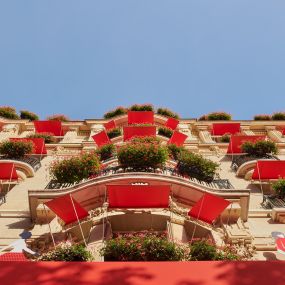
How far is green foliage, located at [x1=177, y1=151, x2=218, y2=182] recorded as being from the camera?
51.6 ft

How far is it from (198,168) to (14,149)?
8736 millimetres

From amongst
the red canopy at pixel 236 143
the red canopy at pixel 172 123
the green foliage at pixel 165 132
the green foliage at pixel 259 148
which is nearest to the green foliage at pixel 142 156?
the green foliage at pixel 259 148

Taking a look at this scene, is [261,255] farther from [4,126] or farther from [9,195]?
[4,126]

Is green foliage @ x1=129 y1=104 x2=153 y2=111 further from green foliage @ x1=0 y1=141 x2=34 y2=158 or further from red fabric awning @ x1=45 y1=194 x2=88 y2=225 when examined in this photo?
red fabric awning @ x1=45 y1=194 x2=88 y2=225

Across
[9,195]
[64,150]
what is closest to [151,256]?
[9,195]

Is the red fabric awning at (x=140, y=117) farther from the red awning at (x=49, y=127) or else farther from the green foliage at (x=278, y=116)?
the green foliage at (x=278, y=116)

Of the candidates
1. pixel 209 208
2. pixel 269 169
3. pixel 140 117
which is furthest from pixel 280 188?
pixel 140 117

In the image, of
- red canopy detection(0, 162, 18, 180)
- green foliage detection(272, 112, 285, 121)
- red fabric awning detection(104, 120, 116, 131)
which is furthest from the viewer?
green foliage detection(272, 112, 285, 121)

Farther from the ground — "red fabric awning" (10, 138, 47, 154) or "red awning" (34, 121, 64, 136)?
"red awning" (34, 121, 64, 136)

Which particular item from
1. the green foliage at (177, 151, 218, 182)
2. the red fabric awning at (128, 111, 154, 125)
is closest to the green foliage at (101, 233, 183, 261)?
the green foliage at (177, 151, 218, 182)

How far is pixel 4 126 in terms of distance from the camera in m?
26.1

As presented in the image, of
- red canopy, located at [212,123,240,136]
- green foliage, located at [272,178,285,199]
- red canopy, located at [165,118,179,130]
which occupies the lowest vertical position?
green foliage, located at [272,178,285,199]

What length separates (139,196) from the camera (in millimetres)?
11859

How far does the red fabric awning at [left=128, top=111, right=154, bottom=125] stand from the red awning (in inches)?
176
